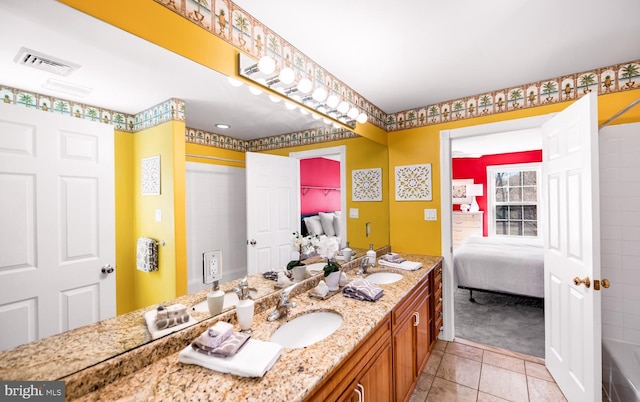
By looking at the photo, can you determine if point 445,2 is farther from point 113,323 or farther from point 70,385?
point 70,385

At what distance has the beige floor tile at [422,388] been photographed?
5.96 ft

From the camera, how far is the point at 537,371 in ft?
6.73

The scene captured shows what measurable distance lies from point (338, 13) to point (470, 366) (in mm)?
2632

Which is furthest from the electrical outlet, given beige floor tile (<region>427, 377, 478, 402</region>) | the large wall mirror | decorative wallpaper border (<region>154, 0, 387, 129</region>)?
beige floor tile (<region>427, 377, 478, 402</region>)

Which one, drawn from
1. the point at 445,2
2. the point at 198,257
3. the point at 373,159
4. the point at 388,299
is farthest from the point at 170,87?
the point at 373,159

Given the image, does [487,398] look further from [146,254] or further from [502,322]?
[146,254]

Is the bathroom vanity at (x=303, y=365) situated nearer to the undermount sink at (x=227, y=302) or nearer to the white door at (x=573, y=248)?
the undermount sink at (x=227, y=302)

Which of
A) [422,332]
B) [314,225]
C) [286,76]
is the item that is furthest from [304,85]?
[422,332]

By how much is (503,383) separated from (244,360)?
204cm

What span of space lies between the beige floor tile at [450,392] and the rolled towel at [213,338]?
158cm

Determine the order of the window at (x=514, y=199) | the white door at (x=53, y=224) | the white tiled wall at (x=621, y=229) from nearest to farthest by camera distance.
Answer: the white door at (x=53, y=224)
the white tiled wall at (x=621, y=229)
the window at (x=514, y=199)

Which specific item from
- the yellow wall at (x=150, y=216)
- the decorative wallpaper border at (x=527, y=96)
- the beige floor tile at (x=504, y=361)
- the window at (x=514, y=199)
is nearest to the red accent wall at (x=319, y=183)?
the yellow wall at (x=150, y=216)

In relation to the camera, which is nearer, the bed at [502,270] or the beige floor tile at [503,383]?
the beige floor tile at [503,383]

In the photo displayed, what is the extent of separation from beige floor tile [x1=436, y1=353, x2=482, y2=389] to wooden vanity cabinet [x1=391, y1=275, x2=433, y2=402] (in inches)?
6.4
